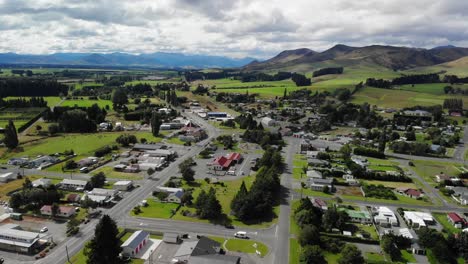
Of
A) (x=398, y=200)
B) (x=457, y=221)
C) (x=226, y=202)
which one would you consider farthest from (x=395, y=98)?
(x=226, y=202)

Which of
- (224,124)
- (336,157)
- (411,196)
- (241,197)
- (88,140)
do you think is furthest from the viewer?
(224,124)

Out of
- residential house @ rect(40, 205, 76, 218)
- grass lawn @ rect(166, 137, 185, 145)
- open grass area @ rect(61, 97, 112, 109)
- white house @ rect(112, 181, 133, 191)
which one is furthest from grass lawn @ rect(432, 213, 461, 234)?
open grass area @ rect(61, 97, 112, 109)

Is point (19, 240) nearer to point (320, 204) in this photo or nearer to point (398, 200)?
point (320, 204)

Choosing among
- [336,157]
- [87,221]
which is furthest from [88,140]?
[336,157]

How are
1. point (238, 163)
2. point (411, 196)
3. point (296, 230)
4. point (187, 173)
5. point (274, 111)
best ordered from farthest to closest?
point (274, 111)
point (238, 163)
point (187, 173)
point (411, 196)
point (296, 230)

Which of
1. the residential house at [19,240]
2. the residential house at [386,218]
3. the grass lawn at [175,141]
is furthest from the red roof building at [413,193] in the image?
the residential house at [19,240]

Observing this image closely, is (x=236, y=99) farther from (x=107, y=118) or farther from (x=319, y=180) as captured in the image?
(x=319, y=180)

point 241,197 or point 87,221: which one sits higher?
point 241,197
